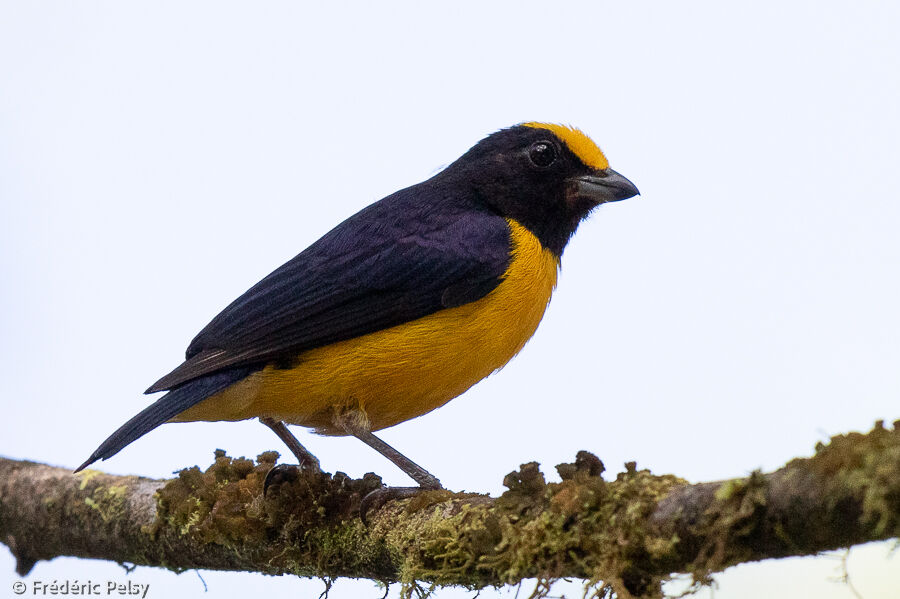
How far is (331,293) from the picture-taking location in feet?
15.8

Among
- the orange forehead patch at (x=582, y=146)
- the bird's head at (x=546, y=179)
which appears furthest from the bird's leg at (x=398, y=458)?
the orange forehead patch at (x=582, y=146)

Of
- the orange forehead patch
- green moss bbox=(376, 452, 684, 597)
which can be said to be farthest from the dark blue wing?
green moss bbox=(376, 452, 684, 597)

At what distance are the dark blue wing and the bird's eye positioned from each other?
21.3 inches

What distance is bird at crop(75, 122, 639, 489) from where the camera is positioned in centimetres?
461

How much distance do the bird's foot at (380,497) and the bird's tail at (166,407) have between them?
37.0 inches

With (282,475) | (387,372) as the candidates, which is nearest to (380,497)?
(282,475)

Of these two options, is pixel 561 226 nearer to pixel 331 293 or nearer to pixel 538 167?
pixel 538 167

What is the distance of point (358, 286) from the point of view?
15.9ft

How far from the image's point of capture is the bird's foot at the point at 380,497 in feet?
13.4

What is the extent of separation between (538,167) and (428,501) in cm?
250

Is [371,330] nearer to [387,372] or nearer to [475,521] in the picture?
[387,372]

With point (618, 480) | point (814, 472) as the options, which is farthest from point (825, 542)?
point (618, 480)

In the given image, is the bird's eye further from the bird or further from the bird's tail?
the bird's tail

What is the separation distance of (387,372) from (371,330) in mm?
224
